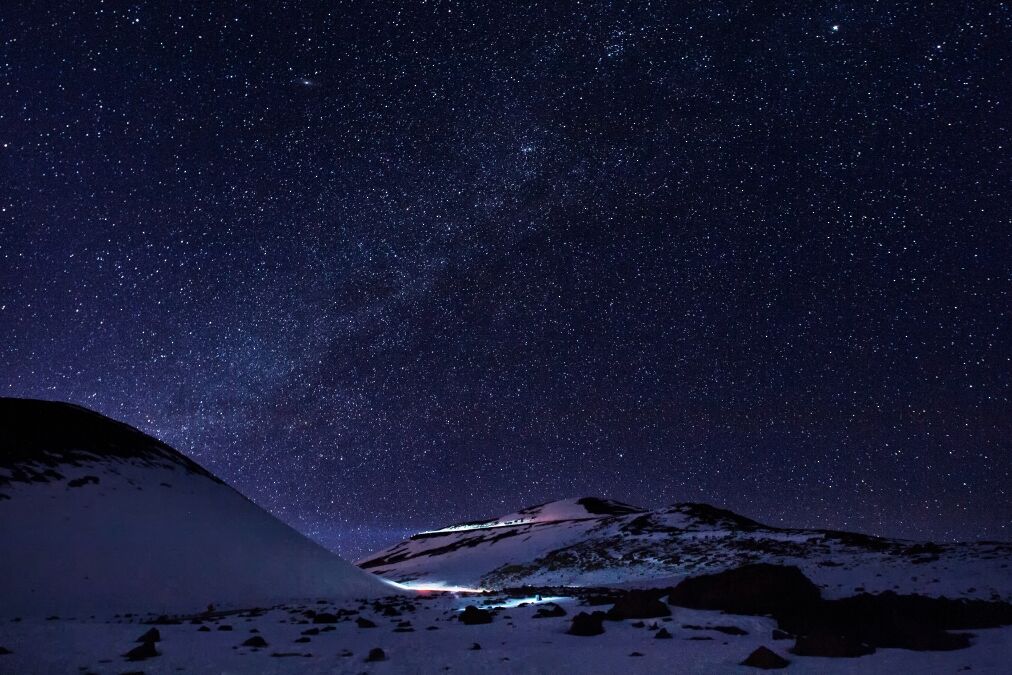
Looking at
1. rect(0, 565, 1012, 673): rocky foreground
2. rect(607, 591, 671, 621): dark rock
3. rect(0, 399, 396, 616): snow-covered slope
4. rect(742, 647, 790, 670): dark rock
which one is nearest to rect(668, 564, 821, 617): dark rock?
rect(0, 565, 1012, 673): rocky foreground

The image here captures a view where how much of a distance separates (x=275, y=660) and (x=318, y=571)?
20.5 m

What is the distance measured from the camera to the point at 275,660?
10.0 m

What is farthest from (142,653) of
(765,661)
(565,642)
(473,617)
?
(765,661)

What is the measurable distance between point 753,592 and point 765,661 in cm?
956

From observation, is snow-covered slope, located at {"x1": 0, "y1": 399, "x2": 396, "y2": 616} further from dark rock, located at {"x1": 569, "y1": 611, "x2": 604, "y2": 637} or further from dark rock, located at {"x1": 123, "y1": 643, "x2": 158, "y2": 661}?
dark rock, located at {"x1": 569, "y1": 611, "x2": 604, "y2": 637}

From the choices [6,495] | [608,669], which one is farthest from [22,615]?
[608,669]

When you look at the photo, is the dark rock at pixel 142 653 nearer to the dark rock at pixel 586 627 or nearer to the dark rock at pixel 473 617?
the dark rock at pixel 473 617

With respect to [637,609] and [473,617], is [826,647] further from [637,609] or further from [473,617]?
[473,617]

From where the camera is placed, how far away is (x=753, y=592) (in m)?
18.1

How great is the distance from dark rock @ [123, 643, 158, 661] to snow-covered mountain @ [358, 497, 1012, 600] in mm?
24515

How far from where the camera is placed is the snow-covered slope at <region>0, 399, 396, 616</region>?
2178 cm

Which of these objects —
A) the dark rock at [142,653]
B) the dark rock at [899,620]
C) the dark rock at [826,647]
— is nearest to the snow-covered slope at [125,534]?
the dark rock at [142,653]

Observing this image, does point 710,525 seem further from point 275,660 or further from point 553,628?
point 275,660

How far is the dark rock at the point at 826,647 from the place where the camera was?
10281 mm
